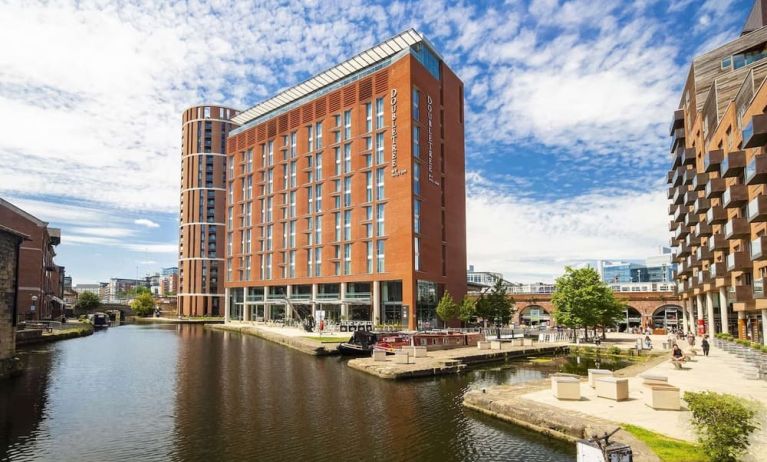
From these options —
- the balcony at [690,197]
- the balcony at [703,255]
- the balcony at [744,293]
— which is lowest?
the balcony at [744,293]

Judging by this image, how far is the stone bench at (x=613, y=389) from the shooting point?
80.8ft

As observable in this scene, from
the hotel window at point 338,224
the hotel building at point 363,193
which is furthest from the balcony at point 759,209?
the hotel window at point 338,224

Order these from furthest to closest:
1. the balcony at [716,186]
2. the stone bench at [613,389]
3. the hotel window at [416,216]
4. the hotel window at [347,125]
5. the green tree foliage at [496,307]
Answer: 1. the hotel window at [347,125]
2. the hotel window at [416,216]
3. the green tree foliage at [496,307]
4. the balcony at [716,186]
5. the stone bench at [613,389]

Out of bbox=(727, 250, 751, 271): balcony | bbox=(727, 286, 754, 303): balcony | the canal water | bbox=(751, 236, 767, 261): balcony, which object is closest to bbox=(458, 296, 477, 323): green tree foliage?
the canal water

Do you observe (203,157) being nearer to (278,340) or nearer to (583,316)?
(278,340)

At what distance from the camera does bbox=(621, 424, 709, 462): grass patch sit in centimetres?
1566

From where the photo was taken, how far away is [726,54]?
2467 inches

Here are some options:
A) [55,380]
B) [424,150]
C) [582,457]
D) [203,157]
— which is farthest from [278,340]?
[203,157]

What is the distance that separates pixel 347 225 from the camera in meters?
89.2

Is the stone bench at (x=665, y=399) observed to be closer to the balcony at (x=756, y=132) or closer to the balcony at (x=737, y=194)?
the balcony at (x=756, y=132)

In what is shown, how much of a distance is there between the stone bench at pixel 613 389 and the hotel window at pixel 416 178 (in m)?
56.6

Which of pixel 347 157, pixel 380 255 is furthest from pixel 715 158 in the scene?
pixel 347 157

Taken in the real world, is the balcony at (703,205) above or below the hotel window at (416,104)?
below

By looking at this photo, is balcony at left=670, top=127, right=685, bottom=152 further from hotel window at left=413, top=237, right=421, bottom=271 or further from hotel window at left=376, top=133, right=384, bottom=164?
hotel window at left=376, top=133, right=384, bottom=164
